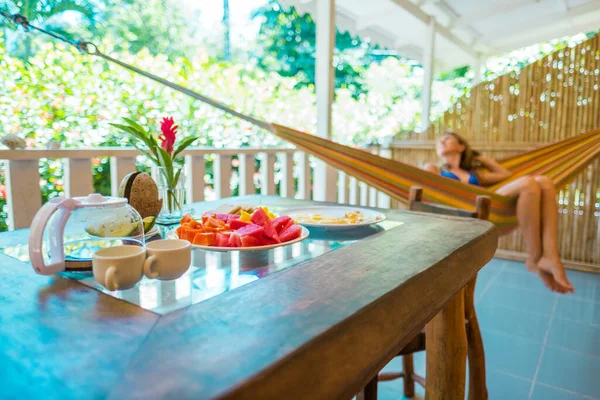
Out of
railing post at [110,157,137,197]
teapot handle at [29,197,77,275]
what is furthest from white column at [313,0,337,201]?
teapot handle at [29,197,77,275]

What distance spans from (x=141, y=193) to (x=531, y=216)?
6.87ft

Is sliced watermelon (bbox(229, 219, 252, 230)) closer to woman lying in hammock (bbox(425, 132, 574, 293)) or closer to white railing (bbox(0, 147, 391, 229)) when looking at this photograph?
white railing (bbox(0, 147, 391, 229))

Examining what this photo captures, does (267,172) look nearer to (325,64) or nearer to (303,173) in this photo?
(303,173)

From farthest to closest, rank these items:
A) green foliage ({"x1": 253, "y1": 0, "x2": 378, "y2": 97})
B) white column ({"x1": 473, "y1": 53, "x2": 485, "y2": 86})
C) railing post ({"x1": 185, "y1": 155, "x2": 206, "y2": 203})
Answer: green foliage ({"x1": 253, "y1": 0, "x2": 378, "y2": 97}), white column ({"x1": 473, "y1": 53, "x2": 485, "y2": 86}), railing post ({"x1": 185, "y1": 155, "x2": 206, "y2": 203})

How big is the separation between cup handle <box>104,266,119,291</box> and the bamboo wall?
11.3ft

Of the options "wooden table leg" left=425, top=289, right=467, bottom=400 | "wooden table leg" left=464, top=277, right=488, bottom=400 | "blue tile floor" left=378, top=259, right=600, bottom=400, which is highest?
"wooden table leg" left=425, top=289, right=467, bottom=400

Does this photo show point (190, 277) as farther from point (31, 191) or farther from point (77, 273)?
point (31, 191)

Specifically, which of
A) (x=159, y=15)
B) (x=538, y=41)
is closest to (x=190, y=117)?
(x=159, y=15)

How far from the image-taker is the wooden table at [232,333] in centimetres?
34

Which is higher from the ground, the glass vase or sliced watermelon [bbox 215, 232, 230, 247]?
the glass vase

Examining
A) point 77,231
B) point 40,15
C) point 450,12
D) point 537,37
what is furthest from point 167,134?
point 537,37

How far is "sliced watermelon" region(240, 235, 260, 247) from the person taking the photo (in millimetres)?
741

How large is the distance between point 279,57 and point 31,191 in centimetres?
545

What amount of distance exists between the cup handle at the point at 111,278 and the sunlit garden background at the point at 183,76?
2.19 m
